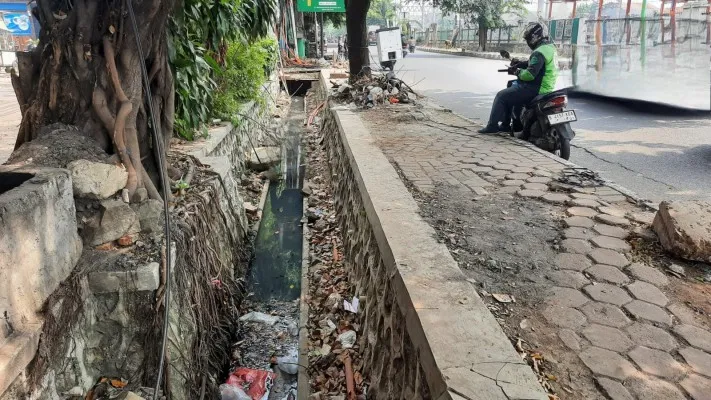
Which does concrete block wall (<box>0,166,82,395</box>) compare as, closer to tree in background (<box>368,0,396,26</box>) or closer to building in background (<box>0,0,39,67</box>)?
building in background (<box>0,0,39,67</box>)

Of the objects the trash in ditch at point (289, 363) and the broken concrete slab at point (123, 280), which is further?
the trash in ditch at point (289, 363)

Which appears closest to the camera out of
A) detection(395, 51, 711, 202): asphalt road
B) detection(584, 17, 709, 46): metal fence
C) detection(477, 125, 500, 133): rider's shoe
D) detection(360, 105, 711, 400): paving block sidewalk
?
detection(360, 105, 711, 400): paving block sidewalk

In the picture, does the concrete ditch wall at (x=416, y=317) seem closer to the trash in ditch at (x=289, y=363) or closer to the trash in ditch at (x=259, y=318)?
the trash in ditch at (x=289, y=363)

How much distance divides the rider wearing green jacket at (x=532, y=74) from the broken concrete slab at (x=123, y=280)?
4.72 metres

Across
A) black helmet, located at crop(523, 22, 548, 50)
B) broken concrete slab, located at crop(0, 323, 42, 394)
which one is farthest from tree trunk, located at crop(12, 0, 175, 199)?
black helmet, located at crop(523, 22, 548, 50)

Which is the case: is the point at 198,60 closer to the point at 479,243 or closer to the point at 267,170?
the point at 267,170

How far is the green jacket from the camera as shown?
5777 millimetres

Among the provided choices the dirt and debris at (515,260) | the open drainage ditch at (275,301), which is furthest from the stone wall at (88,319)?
the dirt and debris at (515,260)

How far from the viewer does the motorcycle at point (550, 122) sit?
220 inches

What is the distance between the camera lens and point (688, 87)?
9.45m

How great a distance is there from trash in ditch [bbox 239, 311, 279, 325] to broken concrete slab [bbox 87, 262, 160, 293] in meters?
1.68

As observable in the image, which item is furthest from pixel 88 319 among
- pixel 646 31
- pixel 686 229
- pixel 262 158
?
pixel 646 31

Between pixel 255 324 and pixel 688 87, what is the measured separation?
30.3ft

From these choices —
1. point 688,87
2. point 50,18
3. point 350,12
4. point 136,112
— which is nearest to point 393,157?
point 136,112
